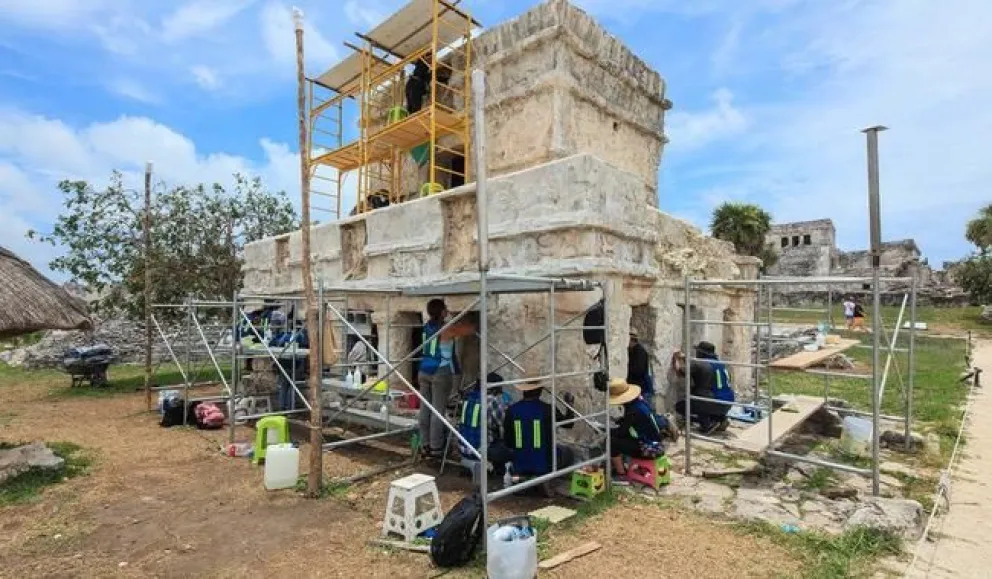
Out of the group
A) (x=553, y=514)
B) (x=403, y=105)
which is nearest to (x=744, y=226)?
(x=403, y=105)

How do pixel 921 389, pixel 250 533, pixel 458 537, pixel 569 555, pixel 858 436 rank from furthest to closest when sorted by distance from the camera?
1. pixel 921 389
2. pixel 858 436
3. pixel 250 533
4. pixel 569 555
5. pixel 458 537

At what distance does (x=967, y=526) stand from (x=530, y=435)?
4.22 m

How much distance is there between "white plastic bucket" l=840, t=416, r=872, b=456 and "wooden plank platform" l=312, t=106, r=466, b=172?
784 cm

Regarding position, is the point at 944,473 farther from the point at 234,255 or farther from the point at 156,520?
the point at 234,255

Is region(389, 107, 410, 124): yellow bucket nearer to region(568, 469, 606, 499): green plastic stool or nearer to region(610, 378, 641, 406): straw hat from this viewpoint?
region(610, 378, 641, 406): straw hat

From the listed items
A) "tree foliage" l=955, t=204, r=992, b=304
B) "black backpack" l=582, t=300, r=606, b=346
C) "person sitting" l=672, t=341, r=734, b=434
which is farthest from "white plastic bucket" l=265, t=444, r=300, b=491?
"tree foliage" l=955, t=204, r=992, b=304

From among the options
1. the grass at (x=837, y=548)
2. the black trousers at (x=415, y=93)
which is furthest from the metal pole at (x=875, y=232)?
the black trousers at (x=415, y=93)

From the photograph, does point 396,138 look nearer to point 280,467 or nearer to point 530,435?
point 280,467

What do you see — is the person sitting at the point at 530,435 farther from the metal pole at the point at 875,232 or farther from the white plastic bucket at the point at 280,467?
the metal pole at the point at 875,232

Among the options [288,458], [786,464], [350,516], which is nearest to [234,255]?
[288,458]

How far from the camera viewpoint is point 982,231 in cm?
3128

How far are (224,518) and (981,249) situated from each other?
39.7 metres

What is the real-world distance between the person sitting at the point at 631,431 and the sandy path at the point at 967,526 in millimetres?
2486

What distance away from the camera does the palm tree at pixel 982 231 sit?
3062 centimetres
